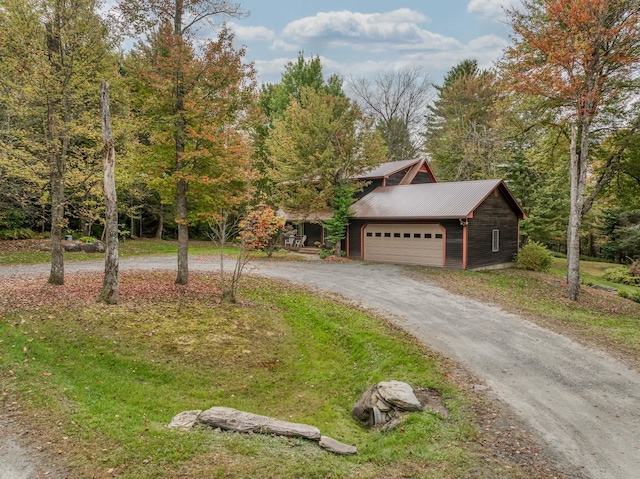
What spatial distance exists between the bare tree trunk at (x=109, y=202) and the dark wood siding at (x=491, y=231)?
47.8 feet

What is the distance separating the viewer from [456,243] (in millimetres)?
18031

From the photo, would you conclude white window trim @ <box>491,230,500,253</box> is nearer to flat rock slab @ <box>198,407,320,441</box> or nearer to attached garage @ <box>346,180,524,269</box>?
attached garage @ <box>346,180,524,269</box>

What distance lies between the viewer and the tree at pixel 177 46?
34.3 ft

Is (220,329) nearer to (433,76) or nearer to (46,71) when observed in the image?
(46,71)

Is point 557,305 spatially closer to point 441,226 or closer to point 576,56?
point 441,226

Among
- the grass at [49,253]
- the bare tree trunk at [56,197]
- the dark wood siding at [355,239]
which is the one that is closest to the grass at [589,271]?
the dark wood siding at [355,239]

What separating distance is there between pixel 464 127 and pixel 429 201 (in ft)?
54.9

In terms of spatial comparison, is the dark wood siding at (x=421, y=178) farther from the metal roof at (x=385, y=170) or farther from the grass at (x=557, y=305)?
the grass at (x=557, y=305)

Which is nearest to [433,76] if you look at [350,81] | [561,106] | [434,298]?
[350,81]

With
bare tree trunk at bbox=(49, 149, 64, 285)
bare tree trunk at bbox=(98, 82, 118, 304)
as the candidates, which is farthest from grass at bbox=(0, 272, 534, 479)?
bare tree trunk at bbox=(49, 149, 64, 285)

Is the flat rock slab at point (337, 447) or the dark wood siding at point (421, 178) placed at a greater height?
the dark wood siding at point (421, 178)

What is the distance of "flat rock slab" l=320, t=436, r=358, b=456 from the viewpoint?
4840 mm

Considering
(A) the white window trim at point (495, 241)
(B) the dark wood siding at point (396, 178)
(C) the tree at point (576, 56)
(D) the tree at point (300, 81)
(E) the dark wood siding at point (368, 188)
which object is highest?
(D) the tree at point (300, 81)

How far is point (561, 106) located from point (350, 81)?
24.9 m
